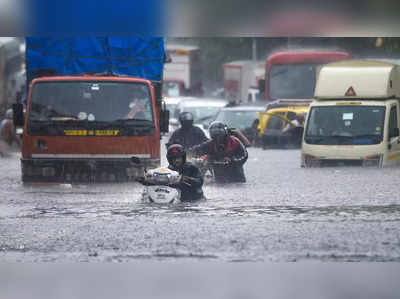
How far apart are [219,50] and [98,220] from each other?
70.6 metres

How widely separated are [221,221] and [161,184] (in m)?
0.99

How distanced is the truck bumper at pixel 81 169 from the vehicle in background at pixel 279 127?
47.9 feet

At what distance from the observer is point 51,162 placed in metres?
18.7

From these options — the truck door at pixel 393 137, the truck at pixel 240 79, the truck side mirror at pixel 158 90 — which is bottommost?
the truck at pixel 240 79

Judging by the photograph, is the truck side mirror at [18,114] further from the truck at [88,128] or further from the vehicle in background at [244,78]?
the vehicle in background at [244,78]

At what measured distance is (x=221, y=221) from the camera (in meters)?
15.6

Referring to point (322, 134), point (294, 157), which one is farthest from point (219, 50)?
point (322, 134)

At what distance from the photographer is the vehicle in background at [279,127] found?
109ft

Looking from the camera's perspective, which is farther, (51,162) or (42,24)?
(51,162)

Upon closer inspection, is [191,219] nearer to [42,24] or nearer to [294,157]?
[42,24]

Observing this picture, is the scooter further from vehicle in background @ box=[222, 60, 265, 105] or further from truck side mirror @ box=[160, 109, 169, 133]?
vehicle in background @ box=[222, 60, 265, 105]

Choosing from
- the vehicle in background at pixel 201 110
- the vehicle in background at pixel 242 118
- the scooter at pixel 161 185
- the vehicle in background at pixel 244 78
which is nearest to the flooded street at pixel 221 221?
the scooter at pixel 161 185

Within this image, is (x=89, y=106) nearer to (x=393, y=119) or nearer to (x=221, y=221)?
(x=221, y=221)

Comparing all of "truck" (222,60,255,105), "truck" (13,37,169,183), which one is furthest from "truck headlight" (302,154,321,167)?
"truck" (222,60,255,105)
